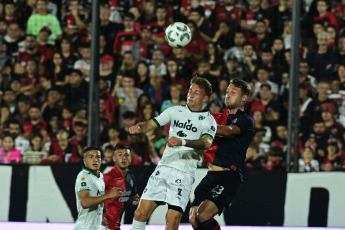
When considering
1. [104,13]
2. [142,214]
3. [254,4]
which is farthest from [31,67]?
[142,214]

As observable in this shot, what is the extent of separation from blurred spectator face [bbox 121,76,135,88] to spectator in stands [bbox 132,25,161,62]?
0.41 meters

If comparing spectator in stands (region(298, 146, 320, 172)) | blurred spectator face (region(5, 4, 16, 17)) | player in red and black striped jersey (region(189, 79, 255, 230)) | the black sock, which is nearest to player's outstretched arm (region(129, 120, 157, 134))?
player in red and black striped jersey (region(189, 79, 255, 230))

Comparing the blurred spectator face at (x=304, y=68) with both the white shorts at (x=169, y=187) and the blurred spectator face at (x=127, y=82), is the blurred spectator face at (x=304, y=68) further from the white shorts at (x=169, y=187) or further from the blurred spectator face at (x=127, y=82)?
the white shorts at (x=169, y=187)

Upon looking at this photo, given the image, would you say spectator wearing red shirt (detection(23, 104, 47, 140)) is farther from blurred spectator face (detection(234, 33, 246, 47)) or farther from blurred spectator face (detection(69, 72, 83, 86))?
blurred spectator face (detection(234, 33, 246, 47))

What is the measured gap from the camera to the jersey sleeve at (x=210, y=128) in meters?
5.97

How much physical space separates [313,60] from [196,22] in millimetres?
1792

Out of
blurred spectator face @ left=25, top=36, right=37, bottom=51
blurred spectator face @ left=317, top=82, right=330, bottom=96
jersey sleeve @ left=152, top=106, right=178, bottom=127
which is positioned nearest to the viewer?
jersey sleeve @ left=152, top=106, right=178, bottom=127

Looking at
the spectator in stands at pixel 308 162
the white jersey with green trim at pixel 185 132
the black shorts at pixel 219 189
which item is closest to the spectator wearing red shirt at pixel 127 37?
the spectator in stands at pixel 308 162

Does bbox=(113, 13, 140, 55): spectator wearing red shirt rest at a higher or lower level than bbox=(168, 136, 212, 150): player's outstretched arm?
higher

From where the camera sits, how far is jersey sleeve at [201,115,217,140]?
597cm

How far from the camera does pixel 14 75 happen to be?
10477 mm

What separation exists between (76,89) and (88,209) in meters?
4.06

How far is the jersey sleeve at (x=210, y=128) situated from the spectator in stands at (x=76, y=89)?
412cm

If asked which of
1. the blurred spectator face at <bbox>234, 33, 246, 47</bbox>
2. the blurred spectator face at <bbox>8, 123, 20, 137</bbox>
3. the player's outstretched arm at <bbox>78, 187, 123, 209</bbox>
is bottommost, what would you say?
the player's outstretched arm at <bbox>78, 187, 123, 209</bbox>
